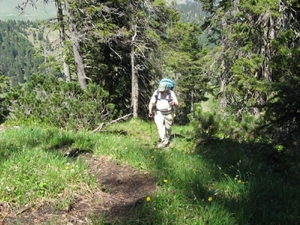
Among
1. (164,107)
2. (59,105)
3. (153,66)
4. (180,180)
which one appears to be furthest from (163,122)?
(153,66)

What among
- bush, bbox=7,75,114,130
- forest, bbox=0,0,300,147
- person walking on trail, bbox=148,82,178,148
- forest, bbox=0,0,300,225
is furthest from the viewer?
bush, bbox=7,75,114,130

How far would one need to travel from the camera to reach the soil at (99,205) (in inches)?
130

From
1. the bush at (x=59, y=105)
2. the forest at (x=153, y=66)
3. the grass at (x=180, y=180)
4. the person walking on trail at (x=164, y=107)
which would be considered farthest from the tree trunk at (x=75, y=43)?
the grass at (x=180, y=180)

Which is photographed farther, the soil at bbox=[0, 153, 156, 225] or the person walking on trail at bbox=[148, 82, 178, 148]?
the person walking on trail at bbox=[148, 82, 178, 148]

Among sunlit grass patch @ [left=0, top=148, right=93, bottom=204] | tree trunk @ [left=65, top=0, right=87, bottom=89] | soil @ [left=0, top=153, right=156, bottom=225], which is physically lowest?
soil @ [left=0, top=153, right=156, bottom=225]

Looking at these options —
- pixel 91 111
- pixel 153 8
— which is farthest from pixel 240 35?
pixel 91 111

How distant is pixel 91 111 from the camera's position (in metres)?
10.1

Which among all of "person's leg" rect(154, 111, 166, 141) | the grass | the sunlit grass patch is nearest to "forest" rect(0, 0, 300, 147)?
"person's leg" rect(154, 111, 166, 141)

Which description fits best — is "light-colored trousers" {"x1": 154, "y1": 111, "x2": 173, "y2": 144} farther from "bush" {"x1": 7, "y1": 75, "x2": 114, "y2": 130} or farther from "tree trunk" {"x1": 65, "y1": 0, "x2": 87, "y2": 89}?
"tree trunk" {"x1": 65, "y1": 0, "x2": 87, "y2": 89}

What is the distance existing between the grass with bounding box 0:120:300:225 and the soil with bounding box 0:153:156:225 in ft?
0.34

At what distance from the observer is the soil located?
3293 millimetres

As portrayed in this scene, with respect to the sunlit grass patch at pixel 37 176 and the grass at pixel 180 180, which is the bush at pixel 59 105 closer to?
the grass at pixel 180 180

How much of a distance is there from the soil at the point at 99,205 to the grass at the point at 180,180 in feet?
0.34

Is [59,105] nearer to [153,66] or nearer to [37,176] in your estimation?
[37,176]
